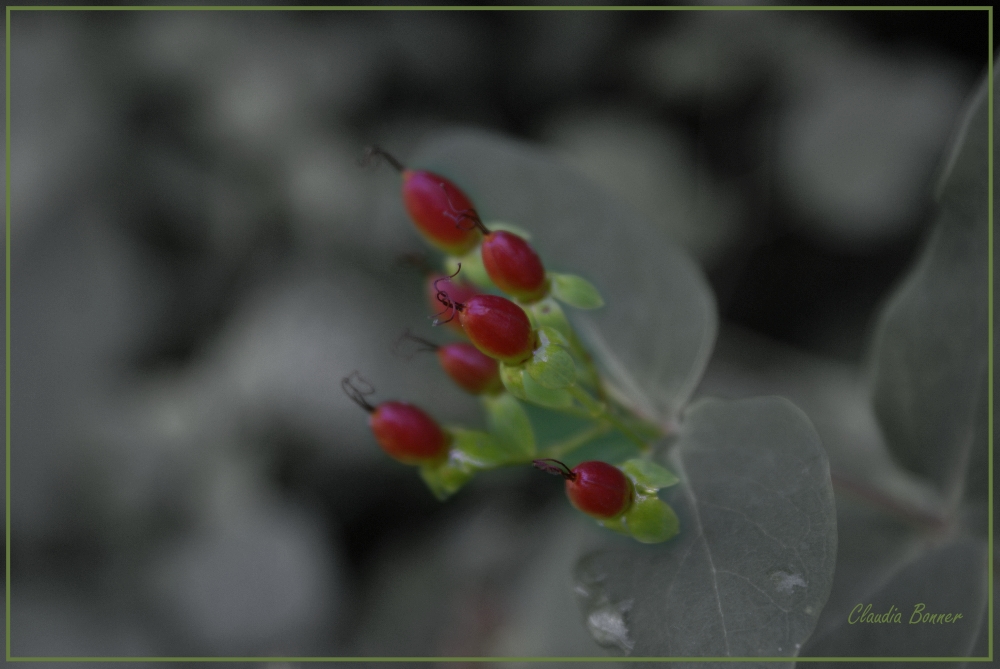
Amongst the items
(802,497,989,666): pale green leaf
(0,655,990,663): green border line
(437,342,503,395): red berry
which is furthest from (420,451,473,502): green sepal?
(802,497,989,666): pale green leaf

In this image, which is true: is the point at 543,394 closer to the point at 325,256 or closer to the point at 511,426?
the point at 511,426

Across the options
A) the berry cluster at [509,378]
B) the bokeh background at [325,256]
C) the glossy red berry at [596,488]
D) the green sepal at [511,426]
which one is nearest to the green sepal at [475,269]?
the berry cluster at [509,378]

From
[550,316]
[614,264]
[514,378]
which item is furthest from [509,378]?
[614,264]

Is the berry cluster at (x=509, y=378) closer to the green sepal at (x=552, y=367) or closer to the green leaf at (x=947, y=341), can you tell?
the green sepal at (x=552, y=367)

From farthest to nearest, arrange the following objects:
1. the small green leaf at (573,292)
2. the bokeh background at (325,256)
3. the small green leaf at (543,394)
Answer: the bokeh background at (325,256) < the small green leaf at (573,292) < the small green leaf at (543,394)

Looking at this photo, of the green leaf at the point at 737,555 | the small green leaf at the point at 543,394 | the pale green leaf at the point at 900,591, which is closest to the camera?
the green leaf at the point at 737,555
